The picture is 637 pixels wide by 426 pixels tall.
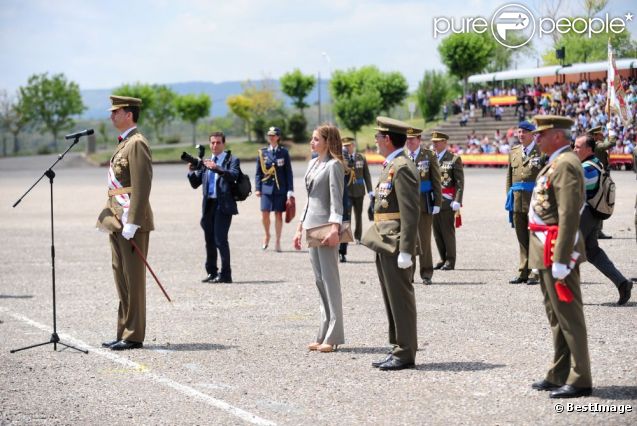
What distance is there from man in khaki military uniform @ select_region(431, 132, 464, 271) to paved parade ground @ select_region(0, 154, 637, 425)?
419 millimetres

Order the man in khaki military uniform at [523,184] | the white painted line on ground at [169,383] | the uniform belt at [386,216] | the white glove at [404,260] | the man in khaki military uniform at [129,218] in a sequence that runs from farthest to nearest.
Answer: the man in khaki military uniform at [523,184]
the man in khaki military uniform at [129,218]
the uniform belt at [386,216]
the white glove at [404,260]
the white painted line on ground at [169,383]

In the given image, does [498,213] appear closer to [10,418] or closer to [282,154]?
[282,154]

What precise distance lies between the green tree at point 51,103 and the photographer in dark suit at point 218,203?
3749 inches

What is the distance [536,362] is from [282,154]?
939 centimetres

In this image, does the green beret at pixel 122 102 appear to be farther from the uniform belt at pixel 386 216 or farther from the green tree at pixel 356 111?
the green tree at pixel 356 111

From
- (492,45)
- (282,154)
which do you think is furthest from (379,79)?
(282,154)

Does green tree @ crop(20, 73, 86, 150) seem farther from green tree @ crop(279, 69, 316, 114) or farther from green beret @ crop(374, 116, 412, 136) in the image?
green beret @ crop(374, 116, 412, 136)

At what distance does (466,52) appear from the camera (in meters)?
98.8

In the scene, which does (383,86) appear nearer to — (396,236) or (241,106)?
(241,106)

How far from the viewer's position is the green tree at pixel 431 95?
95938 mm

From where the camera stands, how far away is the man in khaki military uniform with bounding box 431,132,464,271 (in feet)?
46.6

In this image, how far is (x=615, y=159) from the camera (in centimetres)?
4184

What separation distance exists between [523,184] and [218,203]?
395cm

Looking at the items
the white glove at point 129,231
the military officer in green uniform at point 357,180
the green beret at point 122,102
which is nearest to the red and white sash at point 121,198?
the white glove at point 129,231
